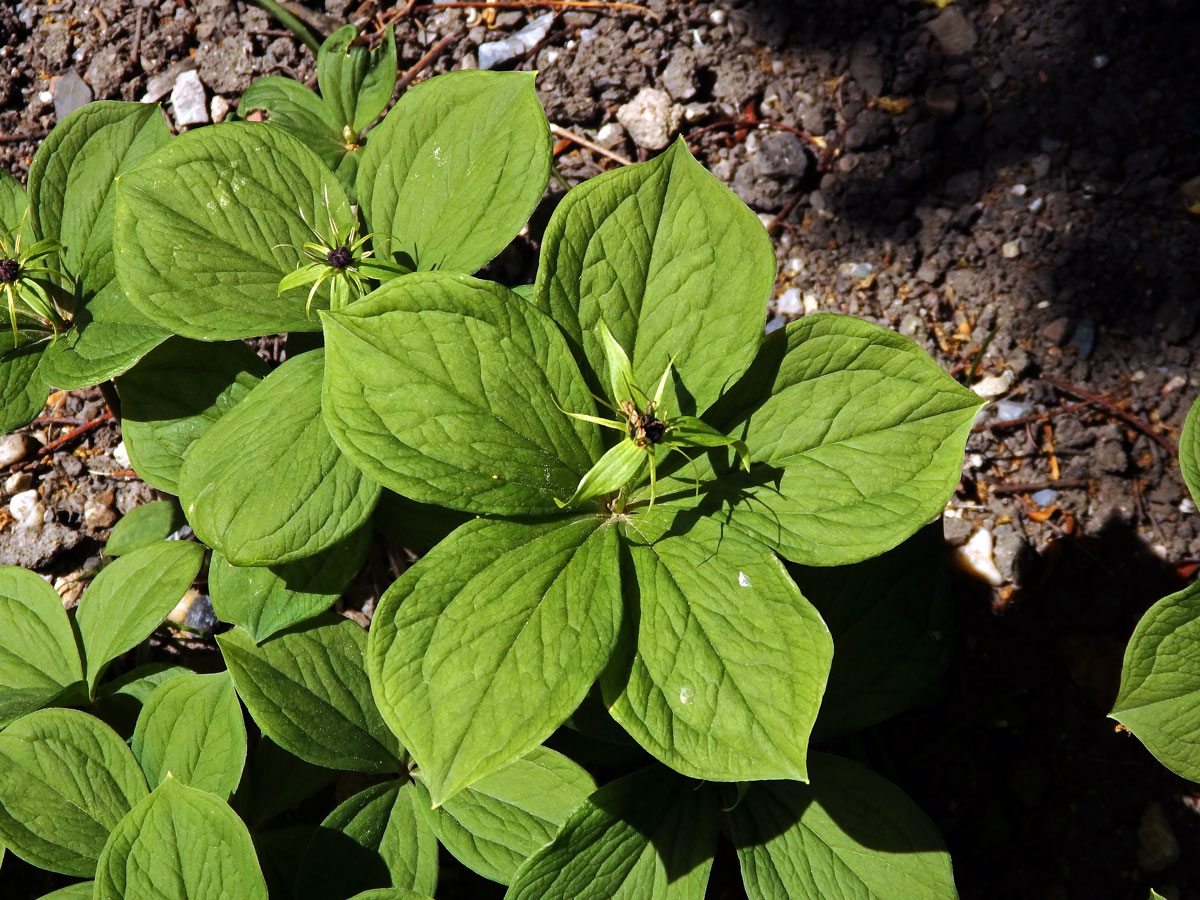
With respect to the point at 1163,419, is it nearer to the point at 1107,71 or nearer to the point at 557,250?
the point at 1107,71

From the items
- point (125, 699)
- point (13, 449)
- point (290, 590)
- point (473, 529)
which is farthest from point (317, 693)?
point (13, 449)

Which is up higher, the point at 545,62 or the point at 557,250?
the point at 557,250

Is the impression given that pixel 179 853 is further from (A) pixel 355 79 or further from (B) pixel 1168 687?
(A) pixel 355 79

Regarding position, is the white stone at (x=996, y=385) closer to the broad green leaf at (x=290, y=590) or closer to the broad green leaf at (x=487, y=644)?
the broad green leaf at (x=487, y=644)

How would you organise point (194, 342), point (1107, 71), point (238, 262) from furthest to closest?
point (1107, 71) → point (194, 342) → point (238, 262)

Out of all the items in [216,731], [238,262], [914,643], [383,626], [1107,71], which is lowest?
[914,643]

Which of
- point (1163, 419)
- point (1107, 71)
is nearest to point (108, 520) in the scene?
point (1163, 419)
